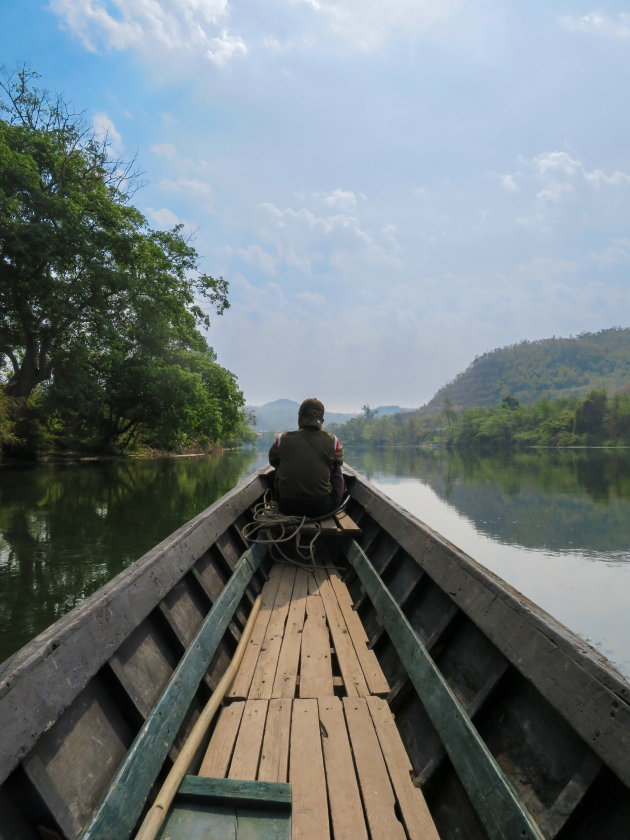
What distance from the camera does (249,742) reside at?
71.6 inches

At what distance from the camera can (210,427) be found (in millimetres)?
23688

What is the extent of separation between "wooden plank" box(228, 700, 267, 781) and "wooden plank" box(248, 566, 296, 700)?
0.10 meters

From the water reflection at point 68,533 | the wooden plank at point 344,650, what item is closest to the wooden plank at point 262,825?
the wooden plank at point 344,650

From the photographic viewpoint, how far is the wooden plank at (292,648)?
7.27 feet

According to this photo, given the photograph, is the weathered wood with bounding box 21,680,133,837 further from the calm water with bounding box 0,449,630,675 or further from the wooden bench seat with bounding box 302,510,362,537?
the calm water with bounding box 0,449,630,675

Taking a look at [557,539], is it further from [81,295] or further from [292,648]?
[81,295]

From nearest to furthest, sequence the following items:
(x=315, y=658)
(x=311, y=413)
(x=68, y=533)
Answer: (x=315, y=658), (x=311, y=413), (x=68, y=533)

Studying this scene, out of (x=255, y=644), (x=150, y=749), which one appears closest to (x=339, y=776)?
(x=150, y=749)

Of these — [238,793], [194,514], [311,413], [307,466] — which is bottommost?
[194,514]

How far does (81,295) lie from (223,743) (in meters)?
18.9

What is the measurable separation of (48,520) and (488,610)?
9472mm

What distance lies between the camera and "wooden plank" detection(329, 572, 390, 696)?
7.39 feet

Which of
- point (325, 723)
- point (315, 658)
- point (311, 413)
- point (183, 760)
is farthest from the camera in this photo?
point (311, 413)

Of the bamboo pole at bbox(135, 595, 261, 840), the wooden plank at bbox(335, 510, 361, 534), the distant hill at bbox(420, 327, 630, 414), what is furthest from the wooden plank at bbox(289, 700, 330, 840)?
the distant hill at bbox(420, 327, 630, 414)
